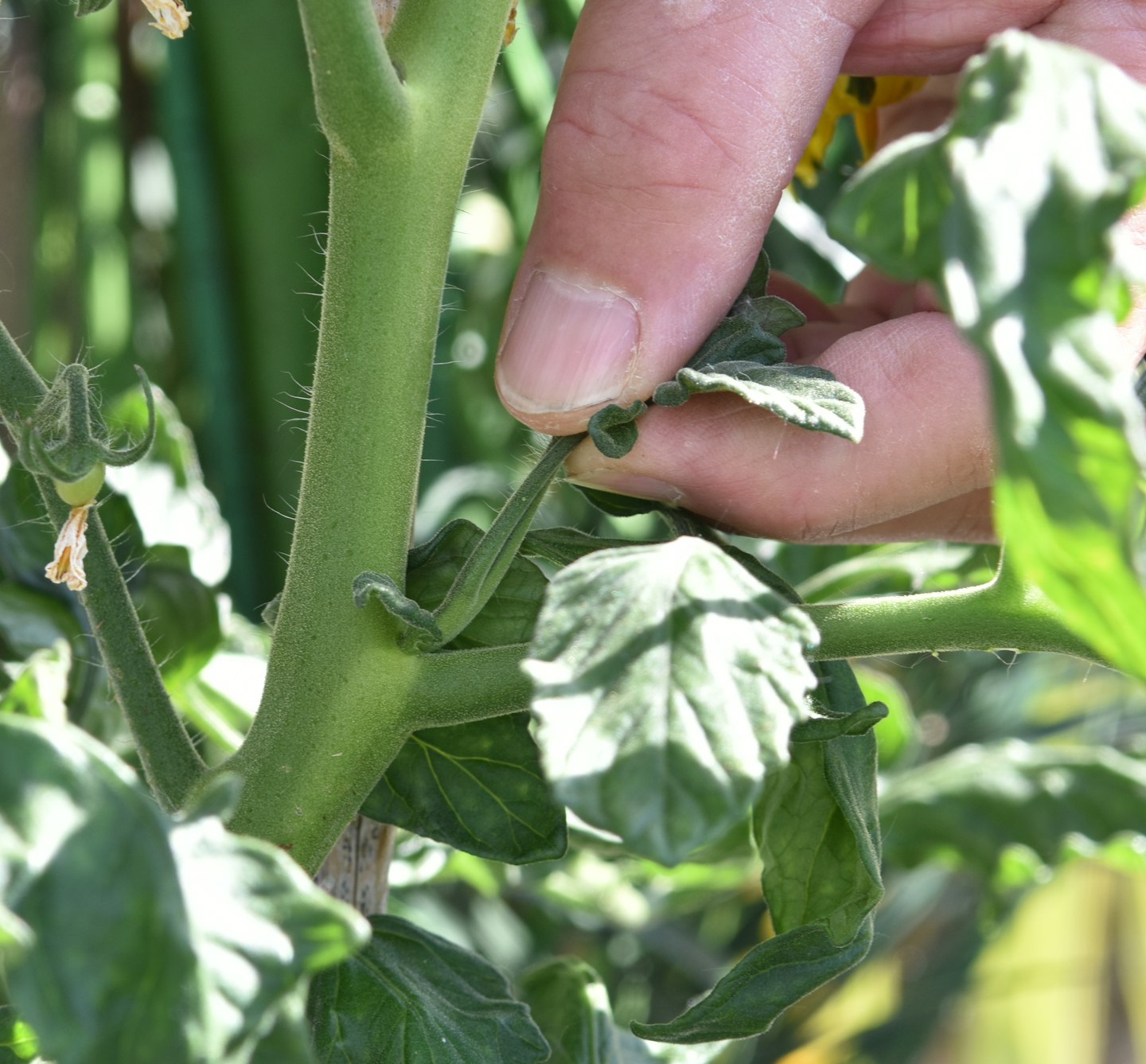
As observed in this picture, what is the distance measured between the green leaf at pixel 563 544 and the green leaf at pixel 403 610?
5 cm

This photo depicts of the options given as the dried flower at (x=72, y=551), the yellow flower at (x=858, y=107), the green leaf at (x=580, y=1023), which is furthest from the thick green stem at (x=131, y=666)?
the yellow flower at (x=858, y=107)

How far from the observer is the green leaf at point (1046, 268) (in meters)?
0.14

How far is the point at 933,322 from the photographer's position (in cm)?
34

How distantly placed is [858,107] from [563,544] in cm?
20

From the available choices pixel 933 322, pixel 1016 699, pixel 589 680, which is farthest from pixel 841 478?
pixel 1016 699

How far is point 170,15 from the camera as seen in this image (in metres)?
0.26

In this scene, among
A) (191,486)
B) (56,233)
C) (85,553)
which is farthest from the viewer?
(56,233)

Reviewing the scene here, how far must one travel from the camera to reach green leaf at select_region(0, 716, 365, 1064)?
160 mm

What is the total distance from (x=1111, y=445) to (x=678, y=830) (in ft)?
0.25

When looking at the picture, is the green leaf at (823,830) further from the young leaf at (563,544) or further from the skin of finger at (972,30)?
the skin of finger at (972,30)

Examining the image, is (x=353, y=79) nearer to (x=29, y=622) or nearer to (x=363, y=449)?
(x=363, y=449)

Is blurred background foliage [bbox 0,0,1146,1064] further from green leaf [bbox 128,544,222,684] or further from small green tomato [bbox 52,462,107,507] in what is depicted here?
small green tomato [bbox 52,462,107,507]

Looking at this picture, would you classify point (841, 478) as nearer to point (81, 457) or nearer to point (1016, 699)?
point (81, 457)

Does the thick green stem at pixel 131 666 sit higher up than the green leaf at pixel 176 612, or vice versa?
the thick green stem at pixel 131 666
